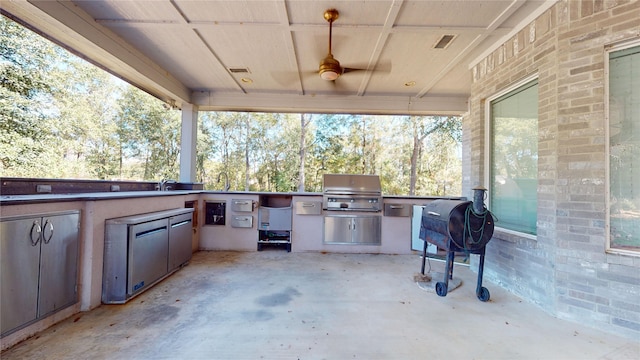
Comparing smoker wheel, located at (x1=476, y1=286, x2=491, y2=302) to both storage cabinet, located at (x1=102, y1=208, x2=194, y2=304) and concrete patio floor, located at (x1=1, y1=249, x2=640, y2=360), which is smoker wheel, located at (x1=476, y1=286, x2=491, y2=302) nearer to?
concrete patio floor, located at (x1=1, y1=249, x2=640, y2=360)

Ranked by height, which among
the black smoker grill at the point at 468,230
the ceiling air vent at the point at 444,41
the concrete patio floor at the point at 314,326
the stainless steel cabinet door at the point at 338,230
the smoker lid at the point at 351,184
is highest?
the ceiling air vent at the point at 444,41

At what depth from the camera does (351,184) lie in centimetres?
478

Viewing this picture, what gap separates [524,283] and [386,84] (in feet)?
12.4

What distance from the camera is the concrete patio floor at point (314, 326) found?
181cm

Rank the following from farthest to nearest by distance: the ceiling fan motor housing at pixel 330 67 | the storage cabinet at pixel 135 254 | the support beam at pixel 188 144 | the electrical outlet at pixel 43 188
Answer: the support beam at pixel 188 144, the ceiling fan motor housing at pixel 330 67, the electrical outlet at pixel 43 188, the storage cabinet at pixel 135 254

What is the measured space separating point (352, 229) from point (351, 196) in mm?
651

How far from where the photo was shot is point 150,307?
2459 mm

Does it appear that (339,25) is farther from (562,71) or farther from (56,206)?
(56,206)

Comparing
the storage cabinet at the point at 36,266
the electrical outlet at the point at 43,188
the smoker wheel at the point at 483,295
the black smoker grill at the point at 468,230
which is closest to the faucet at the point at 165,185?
the electrical outlet at the point at 43,188

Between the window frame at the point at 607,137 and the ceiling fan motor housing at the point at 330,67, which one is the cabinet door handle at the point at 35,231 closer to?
the ceiling fan motor housing at the point at 330,67

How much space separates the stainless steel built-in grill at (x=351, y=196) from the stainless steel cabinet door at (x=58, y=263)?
3.43 meters

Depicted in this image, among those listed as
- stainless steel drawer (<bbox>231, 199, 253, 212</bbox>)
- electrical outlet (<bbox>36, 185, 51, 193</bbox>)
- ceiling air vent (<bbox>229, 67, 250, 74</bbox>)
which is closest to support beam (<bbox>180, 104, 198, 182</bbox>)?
stainless steel drawer (<bbox>231, 199, 253, 212</bbox>)

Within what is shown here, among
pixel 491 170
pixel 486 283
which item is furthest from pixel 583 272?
pixel 491 170

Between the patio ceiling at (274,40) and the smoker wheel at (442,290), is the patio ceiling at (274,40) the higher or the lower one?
the higher one
